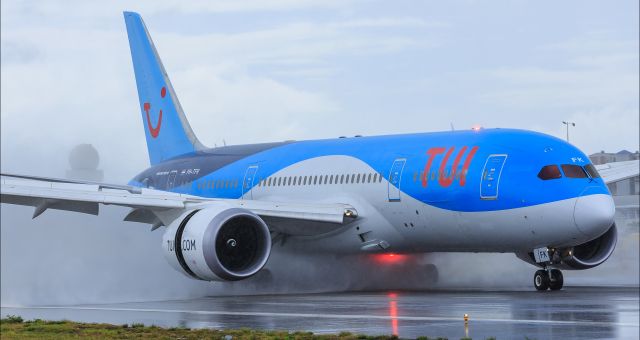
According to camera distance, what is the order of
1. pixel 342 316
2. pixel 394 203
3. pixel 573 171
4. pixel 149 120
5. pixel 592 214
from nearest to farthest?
pixel 342 316 < pixel 592 214 < pixel 573 171 < pixel 394 203 < pixel 149 120

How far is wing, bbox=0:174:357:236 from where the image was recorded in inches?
1167

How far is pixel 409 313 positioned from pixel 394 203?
31.8 feet

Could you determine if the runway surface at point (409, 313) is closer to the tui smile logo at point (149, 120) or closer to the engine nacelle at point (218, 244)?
the engine nacelle at point (218, 244)

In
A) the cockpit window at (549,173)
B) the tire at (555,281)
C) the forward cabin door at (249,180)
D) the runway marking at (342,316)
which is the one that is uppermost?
the forward cabin door at (249,180)

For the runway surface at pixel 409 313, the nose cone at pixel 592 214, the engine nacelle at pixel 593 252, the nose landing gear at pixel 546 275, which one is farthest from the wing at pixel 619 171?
the nose cone at pixel 592 214

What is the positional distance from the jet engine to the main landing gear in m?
1.11

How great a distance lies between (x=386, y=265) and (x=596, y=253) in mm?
5799

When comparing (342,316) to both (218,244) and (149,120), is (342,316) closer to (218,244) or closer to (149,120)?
(218,244)

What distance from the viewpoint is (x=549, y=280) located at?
29031mm

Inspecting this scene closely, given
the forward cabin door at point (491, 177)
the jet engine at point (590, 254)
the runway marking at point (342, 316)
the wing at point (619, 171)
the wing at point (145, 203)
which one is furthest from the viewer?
the wing at point (619, 171)

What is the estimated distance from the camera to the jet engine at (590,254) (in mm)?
30531

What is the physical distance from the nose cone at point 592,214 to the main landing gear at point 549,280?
1.75m

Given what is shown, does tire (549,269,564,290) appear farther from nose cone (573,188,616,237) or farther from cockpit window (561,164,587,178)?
cockpit window (561,164,587,178)

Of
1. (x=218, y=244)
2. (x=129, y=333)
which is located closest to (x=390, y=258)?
(x=218, y=244)
